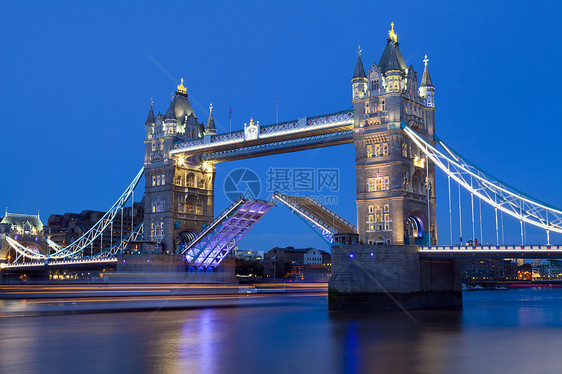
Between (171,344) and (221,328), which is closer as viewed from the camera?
(171,344)

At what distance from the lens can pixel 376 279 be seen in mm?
40062

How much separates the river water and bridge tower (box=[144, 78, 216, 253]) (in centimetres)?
2476

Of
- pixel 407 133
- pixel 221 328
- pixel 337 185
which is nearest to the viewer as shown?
pixel 221 328

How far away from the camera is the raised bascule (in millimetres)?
40125

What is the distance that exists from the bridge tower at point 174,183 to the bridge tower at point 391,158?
70.6 ft

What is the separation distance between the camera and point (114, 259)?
6431cm

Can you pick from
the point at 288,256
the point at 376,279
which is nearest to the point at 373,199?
the point at 376,279

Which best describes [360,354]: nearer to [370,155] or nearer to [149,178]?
[370,155]

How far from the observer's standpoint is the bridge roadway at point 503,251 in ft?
120

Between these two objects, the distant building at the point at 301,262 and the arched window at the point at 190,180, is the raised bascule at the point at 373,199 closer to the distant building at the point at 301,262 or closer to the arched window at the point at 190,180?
the arched window at the point at 190,180

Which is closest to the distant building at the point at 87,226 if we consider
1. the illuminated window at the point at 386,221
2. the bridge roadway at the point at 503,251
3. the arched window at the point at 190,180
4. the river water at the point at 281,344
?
the arched window at the point at 190,180

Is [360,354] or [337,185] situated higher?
[337,185]

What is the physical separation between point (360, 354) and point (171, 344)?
23.7 ft

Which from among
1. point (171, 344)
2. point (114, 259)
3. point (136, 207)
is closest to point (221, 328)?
point (171, 344)
